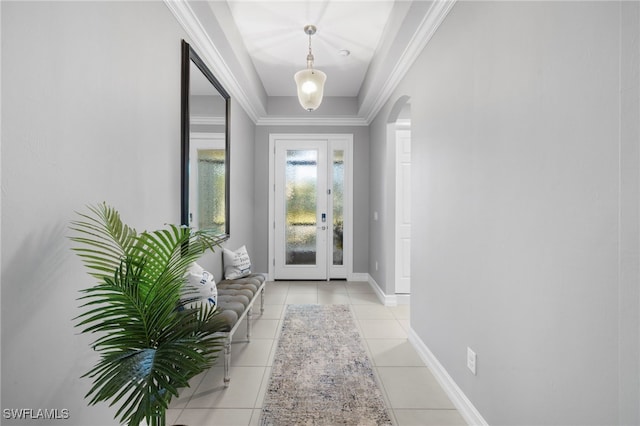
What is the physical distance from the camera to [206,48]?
2594 mm

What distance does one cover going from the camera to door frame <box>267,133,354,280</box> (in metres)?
5.11

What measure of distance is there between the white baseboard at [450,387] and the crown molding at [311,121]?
136 inches

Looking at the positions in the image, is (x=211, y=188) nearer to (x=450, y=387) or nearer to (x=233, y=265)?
(x=233, y=265)

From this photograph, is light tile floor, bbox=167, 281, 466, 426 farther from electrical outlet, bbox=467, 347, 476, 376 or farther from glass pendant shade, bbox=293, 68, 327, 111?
glass pendant shade, bbox=293, 68, 327, 111

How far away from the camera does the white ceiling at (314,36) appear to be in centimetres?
273

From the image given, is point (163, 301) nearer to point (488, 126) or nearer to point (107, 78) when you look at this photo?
point (107, 78)

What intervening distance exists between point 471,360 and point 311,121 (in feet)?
13.5

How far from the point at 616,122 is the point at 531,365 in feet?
3.18

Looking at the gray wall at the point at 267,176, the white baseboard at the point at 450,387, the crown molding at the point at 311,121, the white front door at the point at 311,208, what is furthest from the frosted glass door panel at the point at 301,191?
the white baseboard at the point at 450,387

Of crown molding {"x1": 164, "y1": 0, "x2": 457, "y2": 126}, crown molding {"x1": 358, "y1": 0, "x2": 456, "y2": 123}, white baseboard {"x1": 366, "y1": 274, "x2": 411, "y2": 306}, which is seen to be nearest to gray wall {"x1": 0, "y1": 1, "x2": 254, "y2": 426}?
crown molding {"x1": 164, "y1": 0, "x2": 457, "y2": 126}

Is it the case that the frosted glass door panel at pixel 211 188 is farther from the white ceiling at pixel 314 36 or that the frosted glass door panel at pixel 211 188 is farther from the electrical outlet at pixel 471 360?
the electrical outlet at pixel 471 360

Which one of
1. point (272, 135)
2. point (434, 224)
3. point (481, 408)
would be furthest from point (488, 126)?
point (272, 135)

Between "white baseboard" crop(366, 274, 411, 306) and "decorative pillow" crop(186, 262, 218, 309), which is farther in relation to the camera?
"white baseboard" crop(366, 274, 411, 306)

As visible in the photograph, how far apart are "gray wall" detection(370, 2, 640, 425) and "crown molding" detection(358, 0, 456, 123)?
0.32ft
